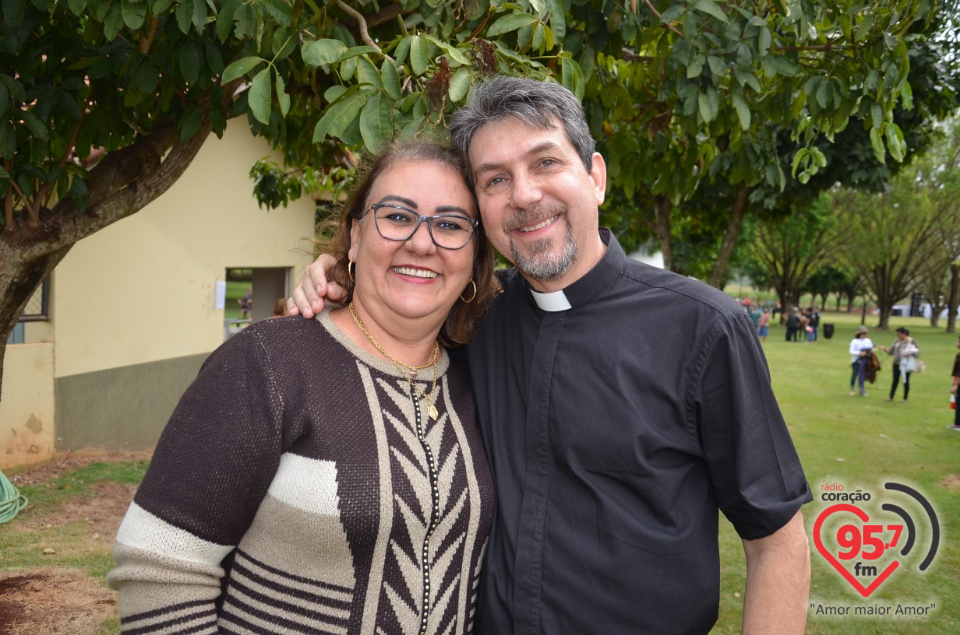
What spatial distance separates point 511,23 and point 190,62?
4.44ft

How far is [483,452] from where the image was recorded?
2.25m

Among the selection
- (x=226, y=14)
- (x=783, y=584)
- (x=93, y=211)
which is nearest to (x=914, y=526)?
(x=783, y=584)

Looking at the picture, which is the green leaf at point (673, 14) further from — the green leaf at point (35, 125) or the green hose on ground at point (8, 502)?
the green hose on ground at point (8, 502)

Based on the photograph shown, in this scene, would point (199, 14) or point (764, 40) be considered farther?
point (764, 40)

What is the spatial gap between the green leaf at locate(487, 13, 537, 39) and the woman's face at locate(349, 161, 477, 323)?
0.74m

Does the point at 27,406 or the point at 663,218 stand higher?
the point at 663,218

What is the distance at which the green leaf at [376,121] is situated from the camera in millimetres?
2328

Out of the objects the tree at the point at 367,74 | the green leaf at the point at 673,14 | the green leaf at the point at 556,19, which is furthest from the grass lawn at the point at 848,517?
the green leaf at the point at 673,14

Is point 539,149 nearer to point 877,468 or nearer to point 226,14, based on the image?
point 226,14

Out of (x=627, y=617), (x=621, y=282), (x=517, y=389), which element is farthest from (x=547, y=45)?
(x=627, y=617)

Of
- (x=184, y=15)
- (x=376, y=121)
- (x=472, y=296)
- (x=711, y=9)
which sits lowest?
(x=472, y=296)

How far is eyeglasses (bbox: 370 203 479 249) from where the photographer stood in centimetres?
216

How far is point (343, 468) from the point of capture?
1928 mm

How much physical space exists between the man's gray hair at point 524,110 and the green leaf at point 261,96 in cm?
59
